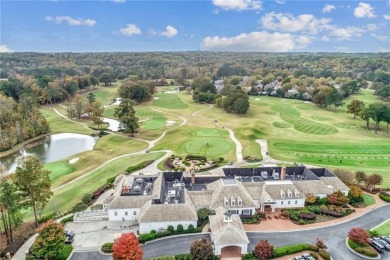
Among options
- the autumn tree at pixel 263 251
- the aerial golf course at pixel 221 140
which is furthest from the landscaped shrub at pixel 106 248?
the autumn tree at pixel 263 251

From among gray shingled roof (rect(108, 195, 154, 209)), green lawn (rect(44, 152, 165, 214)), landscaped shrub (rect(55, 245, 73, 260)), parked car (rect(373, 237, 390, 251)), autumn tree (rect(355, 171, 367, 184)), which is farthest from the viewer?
autumn tree (rect(355, 171, 367, 184))

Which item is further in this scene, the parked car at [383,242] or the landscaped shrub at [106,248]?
the landscaped shrub at [106,248]

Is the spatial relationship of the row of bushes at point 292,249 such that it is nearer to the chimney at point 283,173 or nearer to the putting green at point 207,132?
the chimney at point 283,173

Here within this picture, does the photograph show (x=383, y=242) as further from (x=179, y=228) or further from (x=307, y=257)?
(x=179, y=228)

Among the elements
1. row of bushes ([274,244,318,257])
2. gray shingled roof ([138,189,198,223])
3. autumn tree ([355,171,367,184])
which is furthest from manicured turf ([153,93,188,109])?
row of bushes ([274,244,318,257])

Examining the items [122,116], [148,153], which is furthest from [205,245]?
[122,116]

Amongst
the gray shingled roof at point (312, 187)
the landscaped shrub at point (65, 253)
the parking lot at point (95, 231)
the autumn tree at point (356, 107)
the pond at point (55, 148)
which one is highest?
the autumn tree at point (356, 107)

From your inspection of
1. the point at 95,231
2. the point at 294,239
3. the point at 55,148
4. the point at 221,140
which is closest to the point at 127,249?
the point at 95,231

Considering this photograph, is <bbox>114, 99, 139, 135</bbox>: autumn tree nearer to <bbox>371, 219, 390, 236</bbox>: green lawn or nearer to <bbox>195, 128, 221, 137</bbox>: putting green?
<bbox>195, 128, 221, 137</bbox>: putting green
